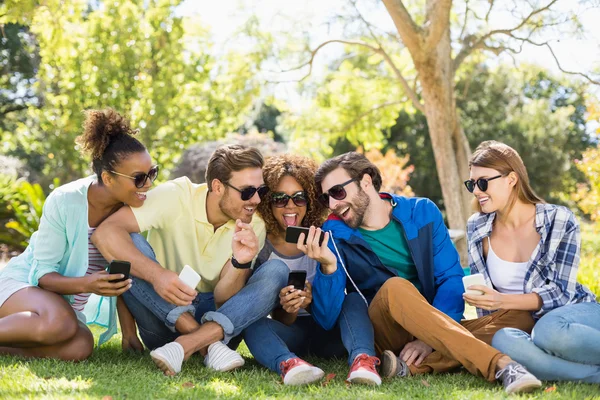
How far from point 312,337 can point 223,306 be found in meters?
0.74

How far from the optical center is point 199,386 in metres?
3.35

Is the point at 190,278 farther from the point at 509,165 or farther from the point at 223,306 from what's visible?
the point at 509,165

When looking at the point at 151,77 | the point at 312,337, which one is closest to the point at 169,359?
the point at 312,337

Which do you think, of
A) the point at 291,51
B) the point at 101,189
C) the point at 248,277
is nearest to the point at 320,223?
the point at 248,277

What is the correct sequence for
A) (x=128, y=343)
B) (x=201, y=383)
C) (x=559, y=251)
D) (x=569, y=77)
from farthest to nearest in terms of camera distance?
(x=569, y=77) < (x=128, y=343) < (x=559, y=251) < (x=201, y=383)

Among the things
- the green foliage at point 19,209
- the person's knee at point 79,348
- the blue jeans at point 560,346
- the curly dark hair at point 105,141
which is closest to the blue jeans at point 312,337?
the blue jeans at point 560,346

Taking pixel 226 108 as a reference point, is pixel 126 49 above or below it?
above

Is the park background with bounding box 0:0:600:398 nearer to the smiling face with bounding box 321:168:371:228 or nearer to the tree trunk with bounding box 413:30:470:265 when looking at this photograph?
the tree trunk with bounding box 413:30:470:265

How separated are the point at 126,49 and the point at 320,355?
42.9ft

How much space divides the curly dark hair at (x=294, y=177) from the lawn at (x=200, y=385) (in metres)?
1.12

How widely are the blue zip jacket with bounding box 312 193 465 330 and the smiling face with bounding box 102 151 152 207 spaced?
1.27 meters

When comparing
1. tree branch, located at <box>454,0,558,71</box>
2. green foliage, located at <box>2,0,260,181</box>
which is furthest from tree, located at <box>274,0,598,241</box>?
green foliage, located at <box>2,0,260,181</box>

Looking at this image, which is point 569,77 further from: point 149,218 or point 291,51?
point 149,218

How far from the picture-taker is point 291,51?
1220 cm
